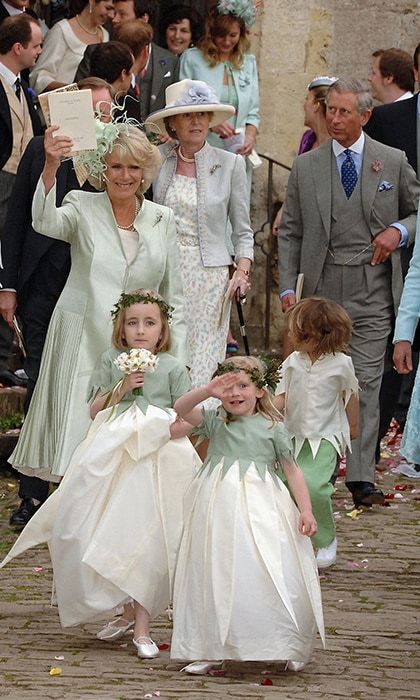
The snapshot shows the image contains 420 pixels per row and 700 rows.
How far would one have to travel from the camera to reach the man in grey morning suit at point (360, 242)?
10172mm

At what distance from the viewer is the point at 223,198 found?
32.4ft

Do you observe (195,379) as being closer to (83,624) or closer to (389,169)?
(389,169)

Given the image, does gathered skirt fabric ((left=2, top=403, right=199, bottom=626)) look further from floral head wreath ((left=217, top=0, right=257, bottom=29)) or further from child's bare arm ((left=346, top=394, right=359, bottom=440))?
floral head wreath ((left=217, top=0, right=257, bottom=29))

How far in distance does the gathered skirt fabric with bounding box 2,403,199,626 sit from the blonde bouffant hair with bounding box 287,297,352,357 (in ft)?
5.25

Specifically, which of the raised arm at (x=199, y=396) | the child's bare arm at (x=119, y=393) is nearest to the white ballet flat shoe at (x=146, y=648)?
the raised arm at (x=199, y=396)

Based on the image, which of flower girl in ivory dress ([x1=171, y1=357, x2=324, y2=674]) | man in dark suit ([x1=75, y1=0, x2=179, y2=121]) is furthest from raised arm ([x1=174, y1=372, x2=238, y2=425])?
man in dark suit ([x1=75, y1=0, x2=179, y2=121])

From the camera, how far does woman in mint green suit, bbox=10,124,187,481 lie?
802cm

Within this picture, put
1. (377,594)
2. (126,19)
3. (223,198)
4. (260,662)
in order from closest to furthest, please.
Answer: (260,662)
(377,594)
(223,198)
(126,19)

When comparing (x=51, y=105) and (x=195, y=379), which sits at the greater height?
(x=51, y=105)

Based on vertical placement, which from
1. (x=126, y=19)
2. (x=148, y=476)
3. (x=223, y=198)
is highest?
(x=126, y=19)

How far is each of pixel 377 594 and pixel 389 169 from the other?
289cm

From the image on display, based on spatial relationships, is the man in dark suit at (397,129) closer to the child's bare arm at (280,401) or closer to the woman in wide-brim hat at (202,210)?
the woman in wide-brim hat at (202,210)

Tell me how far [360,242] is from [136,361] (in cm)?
342

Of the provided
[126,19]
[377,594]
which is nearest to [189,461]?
[377,594]
